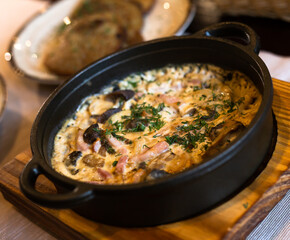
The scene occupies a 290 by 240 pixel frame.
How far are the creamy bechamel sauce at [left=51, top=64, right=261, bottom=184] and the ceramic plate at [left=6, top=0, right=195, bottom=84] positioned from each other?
2.67 ft

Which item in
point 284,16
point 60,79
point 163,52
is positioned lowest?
point 284,16

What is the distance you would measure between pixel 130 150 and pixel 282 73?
1.22 meters

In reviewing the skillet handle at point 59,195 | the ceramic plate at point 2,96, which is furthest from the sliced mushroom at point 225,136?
the ceramic plate at point 2,96

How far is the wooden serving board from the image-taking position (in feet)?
4.81

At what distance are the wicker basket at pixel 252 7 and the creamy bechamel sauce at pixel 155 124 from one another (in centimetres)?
121

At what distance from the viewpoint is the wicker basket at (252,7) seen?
3.06m

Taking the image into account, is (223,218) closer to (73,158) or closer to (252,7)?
(73,158)

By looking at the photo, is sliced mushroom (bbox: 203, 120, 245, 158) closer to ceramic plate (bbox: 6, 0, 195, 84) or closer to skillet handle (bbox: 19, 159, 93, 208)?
skillet handle (bbox: 19, 159, 93, 208)

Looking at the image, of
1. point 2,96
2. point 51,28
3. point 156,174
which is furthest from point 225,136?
point 51,28

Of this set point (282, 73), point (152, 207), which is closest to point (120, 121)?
point (152, 207)

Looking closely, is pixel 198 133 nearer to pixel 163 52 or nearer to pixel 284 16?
pixel 163 52

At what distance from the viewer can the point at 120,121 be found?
2.11 metres

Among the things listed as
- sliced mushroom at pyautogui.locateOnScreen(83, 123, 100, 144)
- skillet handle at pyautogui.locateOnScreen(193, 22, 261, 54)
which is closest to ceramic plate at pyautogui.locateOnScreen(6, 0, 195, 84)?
skillet handle at pyautogui.locateOnScreen(193, 22, 261, 54)

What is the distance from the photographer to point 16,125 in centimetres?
284
